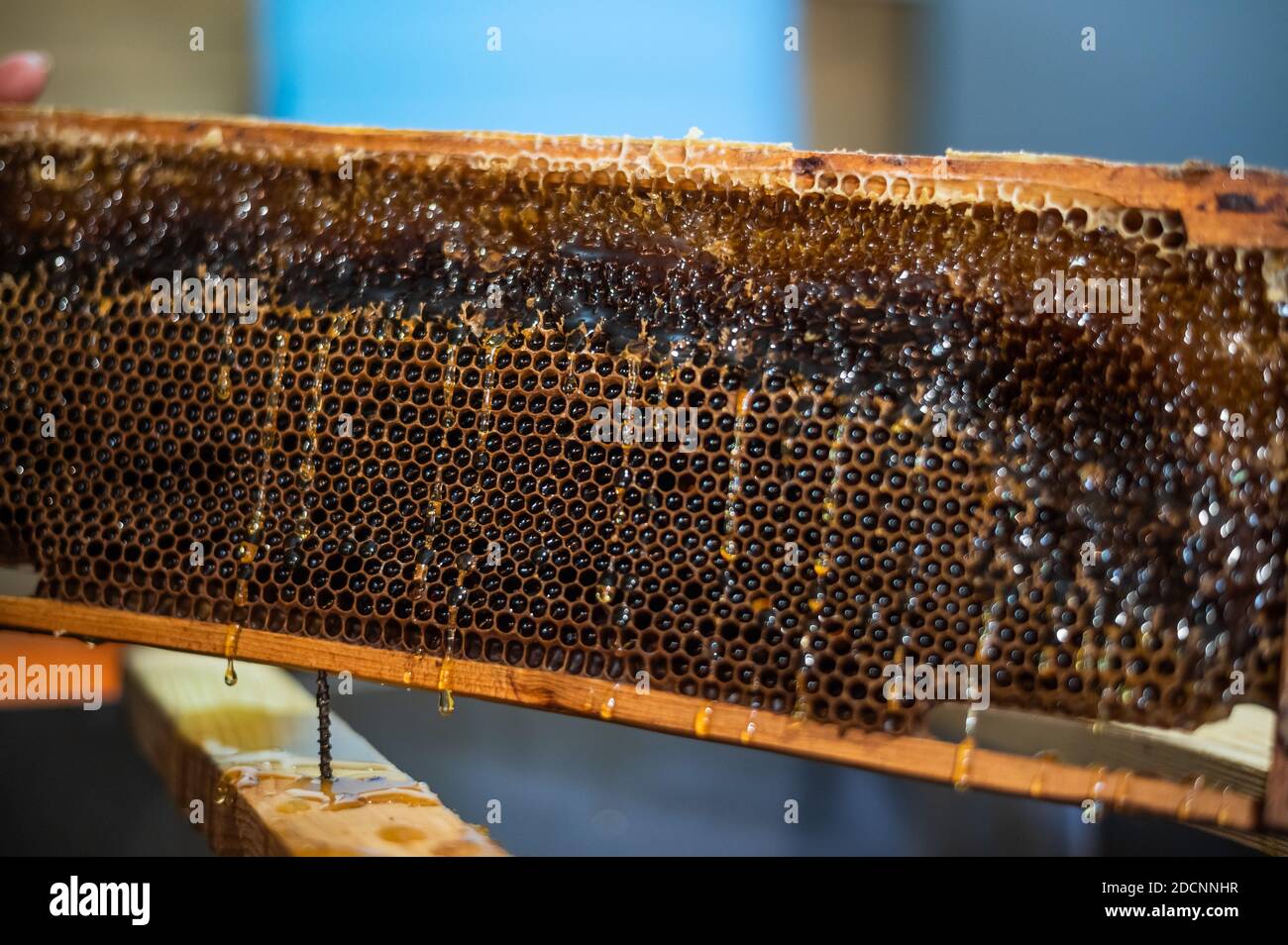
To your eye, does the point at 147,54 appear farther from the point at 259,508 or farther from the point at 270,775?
the point at 270,775

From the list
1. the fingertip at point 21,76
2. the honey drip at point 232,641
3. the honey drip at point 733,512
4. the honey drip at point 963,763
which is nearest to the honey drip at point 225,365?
the honey drip at point 232,641

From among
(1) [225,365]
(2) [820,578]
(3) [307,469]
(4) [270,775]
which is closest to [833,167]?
(2) [820,578]

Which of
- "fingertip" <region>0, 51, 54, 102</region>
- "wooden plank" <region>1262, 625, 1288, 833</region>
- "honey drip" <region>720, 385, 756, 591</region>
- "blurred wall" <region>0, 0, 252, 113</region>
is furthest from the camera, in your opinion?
"blurred wall" <region>0, 0, 252, 113</region>

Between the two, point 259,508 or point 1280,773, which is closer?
point 1280,773

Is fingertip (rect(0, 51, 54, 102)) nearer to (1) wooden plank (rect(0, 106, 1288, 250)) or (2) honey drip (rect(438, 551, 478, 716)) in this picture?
(1) wooden plank (rect(0, 106, 1288, 250))

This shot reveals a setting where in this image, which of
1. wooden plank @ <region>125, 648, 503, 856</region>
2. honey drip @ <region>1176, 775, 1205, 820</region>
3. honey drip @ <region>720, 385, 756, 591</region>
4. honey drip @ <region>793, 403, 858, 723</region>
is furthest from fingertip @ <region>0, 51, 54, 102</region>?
honey drip @ <region>1176, 775, 1205, 820</region>
